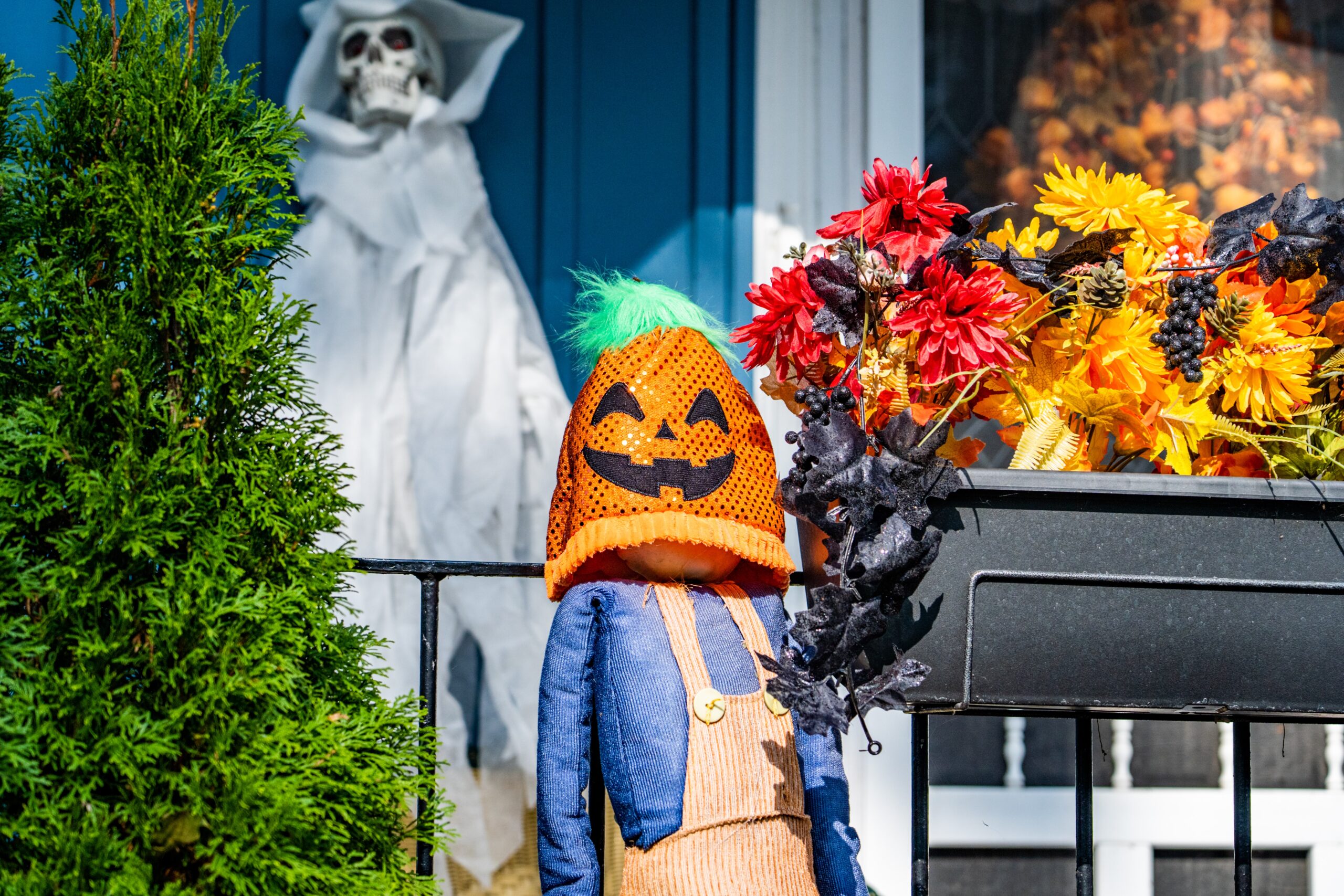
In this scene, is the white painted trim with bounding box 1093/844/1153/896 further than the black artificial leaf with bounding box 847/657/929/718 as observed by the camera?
Yes

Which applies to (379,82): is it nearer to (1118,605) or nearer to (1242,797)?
(1118,605)

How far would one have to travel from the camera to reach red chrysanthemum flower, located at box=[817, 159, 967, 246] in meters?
1.25

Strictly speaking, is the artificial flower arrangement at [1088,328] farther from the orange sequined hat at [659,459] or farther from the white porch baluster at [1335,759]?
the white porch baluster at [1335,759]

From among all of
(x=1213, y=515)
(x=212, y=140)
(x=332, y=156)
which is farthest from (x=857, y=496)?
(x=332, y=156)

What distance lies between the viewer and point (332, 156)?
2648mm

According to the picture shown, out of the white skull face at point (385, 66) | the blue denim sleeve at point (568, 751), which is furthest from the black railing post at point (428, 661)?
the white skull face at point (385, 66)

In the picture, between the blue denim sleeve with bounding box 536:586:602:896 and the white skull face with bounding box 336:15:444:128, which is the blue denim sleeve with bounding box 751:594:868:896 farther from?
the white skull face with bounding box 336:15:444:128

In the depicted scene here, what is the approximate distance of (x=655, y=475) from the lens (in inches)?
54.6

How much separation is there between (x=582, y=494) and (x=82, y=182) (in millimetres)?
613

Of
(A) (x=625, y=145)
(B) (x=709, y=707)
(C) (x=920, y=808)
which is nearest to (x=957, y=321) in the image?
(B) (x=709, y=707)

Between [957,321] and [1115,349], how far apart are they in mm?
199

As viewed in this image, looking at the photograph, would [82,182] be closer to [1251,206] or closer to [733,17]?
[1251,206]

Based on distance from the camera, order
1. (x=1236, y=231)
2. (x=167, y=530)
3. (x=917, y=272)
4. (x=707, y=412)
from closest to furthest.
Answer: (x=167, y=530) → (x=917, y=272) → (x=1236, y=231) → (x=707, y=412)

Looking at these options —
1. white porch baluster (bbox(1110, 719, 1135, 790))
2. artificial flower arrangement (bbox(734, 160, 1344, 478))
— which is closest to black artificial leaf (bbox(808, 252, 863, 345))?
artificial flower arrangement (bbox(734, 160, 1344, 478))
